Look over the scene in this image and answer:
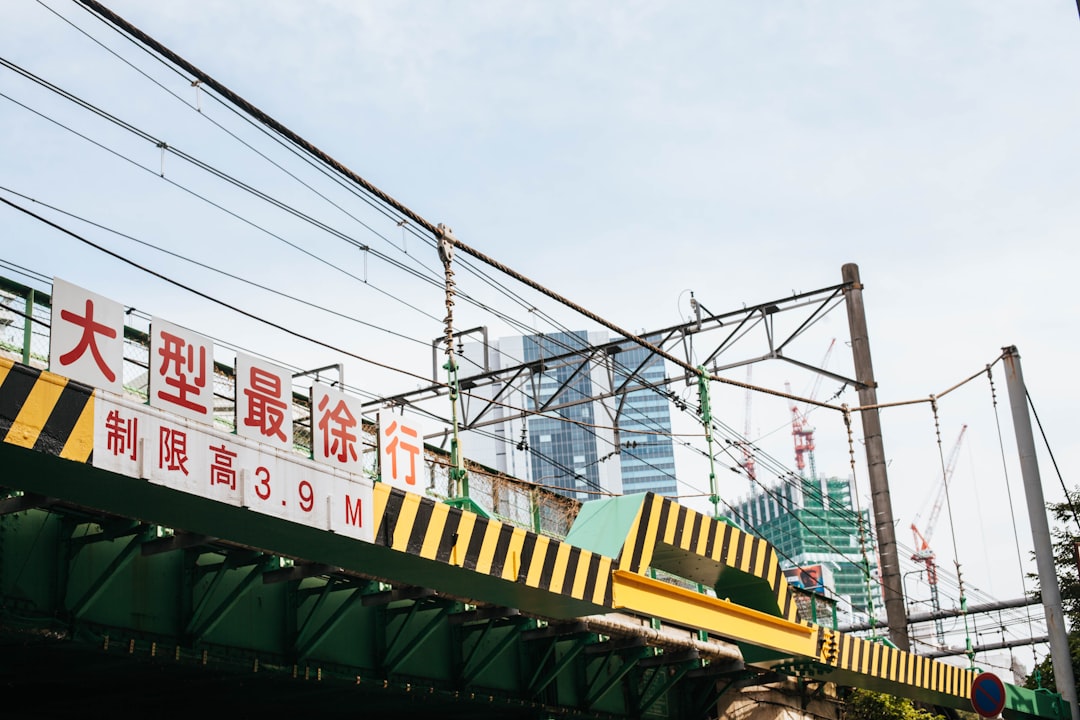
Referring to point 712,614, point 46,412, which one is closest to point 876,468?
point 712,614

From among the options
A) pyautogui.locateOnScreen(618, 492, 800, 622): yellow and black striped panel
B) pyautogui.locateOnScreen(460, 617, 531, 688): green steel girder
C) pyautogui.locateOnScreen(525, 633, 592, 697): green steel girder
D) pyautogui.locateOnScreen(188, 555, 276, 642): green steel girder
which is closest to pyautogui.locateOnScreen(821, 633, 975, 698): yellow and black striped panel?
pyautogui.locateOnScreen(618, 492, 800, 622): yellow and black striped panel

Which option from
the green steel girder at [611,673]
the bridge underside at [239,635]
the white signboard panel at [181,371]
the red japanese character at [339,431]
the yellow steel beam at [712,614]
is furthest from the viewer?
the green steel girder at [611,673]

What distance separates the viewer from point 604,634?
61.8ft

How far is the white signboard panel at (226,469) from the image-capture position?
32.5 feet

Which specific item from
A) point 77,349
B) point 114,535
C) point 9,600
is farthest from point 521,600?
point 77,349

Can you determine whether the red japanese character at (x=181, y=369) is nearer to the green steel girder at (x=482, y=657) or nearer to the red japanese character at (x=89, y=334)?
the red japanese character at (x=89, y=334)

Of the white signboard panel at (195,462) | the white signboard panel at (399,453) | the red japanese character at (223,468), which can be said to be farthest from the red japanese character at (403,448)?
the red japanese character at (223,468)

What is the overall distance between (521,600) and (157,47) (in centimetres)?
797

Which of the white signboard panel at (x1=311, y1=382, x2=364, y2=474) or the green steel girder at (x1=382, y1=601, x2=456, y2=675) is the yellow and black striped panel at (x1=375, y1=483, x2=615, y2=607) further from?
the green steel girder at (x1=382, y1=601, x2=456, y2=675)

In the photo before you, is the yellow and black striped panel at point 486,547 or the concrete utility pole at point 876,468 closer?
the yellow and black striped panel at point 486,547

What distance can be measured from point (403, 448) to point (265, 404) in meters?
2.48

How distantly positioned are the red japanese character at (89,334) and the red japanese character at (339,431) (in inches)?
93.8

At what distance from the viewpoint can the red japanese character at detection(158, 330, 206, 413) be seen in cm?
1061

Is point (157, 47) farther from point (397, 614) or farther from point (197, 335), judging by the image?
point (397, 614)
